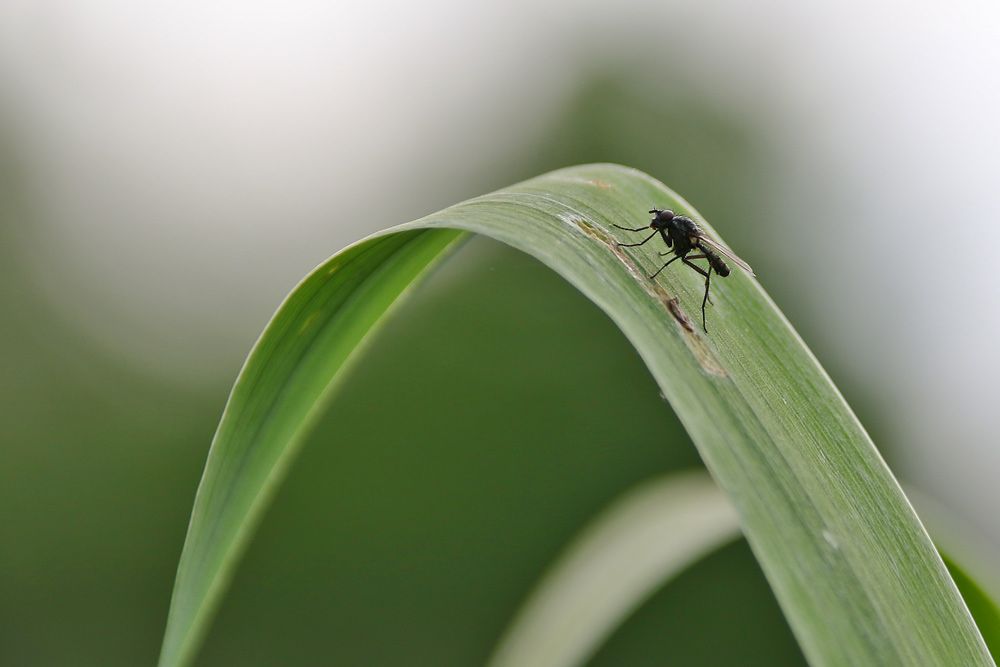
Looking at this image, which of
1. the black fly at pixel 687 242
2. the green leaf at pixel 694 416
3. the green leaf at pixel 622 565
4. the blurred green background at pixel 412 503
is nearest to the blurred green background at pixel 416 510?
the blurred green background at pixel 412 503

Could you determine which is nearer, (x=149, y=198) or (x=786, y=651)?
(x=786, y=651)

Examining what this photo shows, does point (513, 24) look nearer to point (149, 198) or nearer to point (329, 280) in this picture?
point (149, 198)

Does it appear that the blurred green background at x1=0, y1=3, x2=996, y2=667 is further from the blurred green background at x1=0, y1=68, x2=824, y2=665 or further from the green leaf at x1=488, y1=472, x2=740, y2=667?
the green leaf at x1=488, y1=472, x2=740, y2=667

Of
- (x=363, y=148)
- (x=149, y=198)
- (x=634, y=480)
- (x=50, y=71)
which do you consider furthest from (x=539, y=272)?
(x=50, y=71)

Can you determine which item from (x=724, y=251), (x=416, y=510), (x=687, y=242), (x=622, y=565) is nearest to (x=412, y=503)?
(x=416, y=510)

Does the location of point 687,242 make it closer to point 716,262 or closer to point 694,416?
point 716,262

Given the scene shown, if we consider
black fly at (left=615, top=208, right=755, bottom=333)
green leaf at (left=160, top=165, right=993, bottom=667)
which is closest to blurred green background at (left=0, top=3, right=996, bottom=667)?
black fly at (left=615, top=208, right=755, bottom=333)
